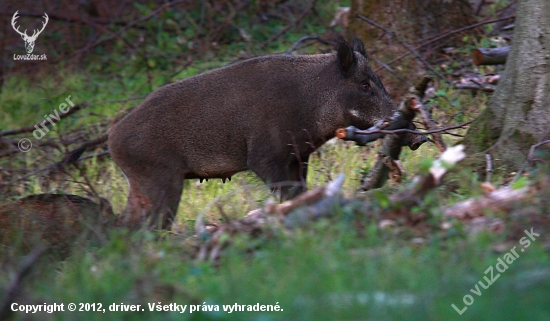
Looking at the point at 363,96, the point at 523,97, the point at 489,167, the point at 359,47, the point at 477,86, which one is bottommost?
the point at 477,86

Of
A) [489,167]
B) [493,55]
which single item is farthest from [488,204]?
[493,55]

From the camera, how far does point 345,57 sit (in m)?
6.61

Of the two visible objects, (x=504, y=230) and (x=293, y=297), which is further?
(x=504, y=230)

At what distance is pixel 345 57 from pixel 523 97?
1.74 metres

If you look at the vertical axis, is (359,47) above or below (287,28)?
above

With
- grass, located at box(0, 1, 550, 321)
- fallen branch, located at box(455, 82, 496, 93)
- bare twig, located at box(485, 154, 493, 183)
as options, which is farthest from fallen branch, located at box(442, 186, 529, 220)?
fallen branch, located at box(455, 82, 496, 93)

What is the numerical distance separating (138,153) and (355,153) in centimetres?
261

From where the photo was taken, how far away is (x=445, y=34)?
8906mm

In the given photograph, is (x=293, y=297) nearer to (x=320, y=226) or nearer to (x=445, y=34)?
(x=320, y=226)

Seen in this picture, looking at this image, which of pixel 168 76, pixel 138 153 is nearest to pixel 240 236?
pixel 138 153

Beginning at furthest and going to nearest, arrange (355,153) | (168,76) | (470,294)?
(168,76), (355,153), (470,294)

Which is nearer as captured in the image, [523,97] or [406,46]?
[523,97]

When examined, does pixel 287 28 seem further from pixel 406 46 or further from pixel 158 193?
pixel 158 193

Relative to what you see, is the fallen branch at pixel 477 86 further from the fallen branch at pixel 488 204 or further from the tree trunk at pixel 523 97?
the fallen branch at pixel 488 204
